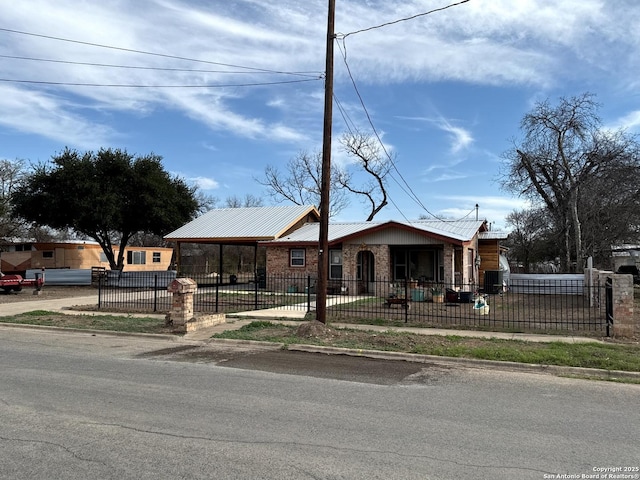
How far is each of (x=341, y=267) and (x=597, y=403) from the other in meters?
19.1

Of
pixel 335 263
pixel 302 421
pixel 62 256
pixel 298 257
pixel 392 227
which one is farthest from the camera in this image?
pixel 62 256

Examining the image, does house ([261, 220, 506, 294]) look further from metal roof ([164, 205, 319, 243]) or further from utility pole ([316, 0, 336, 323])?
utility pole ([316, 0, 336, 323])

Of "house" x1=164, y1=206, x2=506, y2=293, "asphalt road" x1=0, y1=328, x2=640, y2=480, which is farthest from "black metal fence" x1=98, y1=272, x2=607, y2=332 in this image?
"asphalt road" x1=0, y1=328, x2=640, y2=480

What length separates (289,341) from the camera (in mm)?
11008

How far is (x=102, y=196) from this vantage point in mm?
32406

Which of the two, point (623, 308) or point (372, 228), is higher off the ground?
point (372, 228)

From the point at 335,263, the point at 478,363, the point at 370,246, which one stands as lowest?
the point at 478,363

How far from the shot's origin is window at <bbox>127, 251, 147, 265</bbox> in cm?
→ 4137

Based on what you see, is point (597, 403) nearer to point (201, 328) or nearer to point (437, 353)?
point (437, 353)

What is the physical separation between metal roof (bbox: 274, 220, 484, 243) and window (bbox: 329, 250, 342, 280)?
0.79 metres

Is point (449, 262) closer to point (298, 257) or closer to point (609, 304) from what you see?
point (298, 257)

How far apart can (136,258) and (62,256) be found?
5831 mm

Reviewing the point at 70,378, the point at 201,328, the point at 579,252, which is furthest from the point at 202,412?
the point at 579,252

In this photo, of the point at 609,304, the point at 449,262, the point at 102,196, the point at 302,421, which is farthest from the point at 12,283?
the point at 609,304
